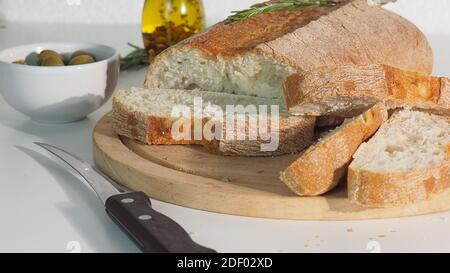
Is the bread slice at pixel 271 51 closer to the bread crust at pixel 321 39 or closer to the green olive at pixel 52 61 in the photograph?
the bread crust at pixel 321 39

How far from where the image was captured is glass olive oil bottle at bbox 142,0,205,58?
338cm

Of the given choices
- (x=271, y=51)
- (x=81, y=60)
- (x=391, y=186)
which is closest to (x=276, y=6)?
(x=271, y=51)

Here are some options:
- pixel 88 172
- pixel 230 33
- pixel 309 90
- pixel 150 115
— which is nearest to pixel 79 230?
pixel 88 172

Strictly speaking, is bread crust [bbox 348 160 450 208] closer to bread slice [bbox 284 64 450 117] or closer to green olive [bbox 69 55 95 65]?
bread slice [bbox 284 64 450 117]

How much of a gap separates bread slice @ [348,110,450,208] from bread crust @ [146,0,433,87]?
1.48 feet

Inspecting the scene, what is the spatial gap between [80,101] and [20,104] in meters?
0.20

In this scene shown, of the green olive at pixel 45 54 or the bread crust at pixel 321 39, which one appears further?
the green olive at pixel 45 54

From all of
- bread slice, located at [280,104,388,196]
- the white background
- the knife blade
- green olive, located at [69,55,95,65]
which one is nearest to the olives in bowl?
green olive, located at [69,55,95,65]

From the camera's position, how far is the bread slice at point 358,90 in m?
2.27

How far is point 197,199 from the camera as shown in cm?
213

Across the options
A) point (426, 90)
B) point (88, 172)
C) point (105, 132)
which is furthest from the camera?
point (105, 132)

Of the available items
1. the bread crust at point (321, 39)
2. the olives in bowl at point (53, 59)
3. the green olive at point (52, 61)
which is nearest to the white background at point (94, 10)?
the bread crust at point (321, 39)

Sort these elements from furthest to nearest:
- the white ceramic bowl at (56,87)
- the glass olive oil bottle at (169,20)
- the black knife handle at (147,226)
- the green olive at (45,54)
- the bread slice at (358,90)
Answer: the glass olive oil bottle at (169,20) → the green olive at (45,54) → the white ceramic bowl at (56,87) → the bread slice at (358,90) → the black knife handle at (147,226)

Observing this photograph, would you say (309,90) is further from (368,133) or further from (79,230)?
(79,230)
